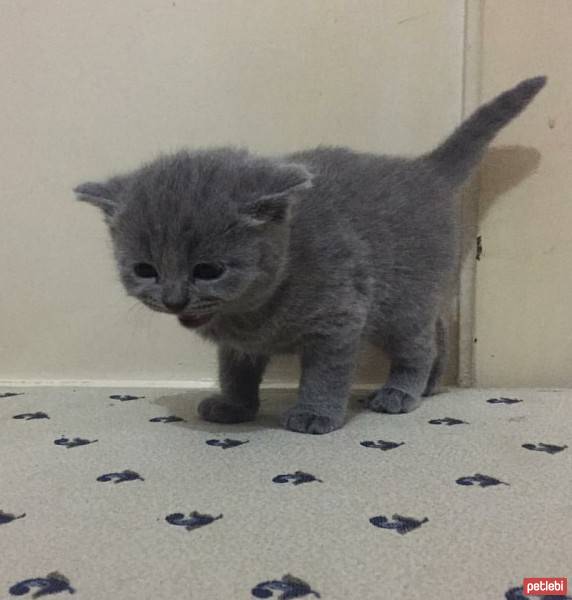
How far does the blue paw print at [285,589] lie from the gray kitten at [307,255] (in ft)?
1.37

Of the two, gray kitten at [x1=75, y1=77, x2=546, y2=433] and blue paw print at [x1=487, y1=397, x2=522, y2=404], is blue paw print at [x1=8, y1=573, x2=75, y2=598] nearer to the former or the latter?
gray kitten at [x1=75, y1=77, x2=546, y2=433]

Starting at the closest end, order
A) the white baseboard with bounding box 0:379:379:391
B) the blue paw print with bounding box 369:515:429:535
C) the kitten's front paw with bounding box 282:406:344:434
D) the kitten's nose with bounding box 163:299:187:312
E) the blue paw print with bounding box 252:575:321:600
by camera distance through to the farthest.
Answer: the blue paw print with bounding box 252:575:321:600
the blue paw print with bounding box 369:515:429:535
the kitten's nose with bounding box 163:299:187:312
the kitten's front paw with bounding box 282:406:344:434
the white baseboard with bounding box 0:379:379:391

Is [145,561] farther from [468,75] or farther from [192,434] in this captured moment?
[468,75]

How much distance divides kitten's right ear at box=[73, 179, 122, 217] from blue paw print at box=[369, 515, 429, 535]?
1.87ft

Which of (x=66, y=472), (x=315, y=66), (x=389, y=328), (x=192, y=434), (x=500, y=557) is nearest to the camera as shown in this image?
(x=500, y=557)

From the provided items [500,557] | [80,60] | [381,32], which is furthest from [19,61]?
[500,557]

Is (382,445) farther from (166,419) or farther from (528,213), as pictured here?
(528,213)

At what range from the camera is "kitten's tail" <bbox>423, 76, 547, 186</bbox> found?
1.19m

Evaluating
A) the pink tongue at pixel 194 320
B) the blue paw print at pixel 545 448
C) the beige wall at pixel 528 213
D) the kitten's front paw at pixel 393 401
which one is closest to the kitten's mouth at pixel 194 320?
the pink tongue at pixel 194 320

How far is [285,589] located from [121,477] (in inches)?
13.1

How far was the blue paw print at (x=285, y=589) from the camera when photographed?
0.53 meters

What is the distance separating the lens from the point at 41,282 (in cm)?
136

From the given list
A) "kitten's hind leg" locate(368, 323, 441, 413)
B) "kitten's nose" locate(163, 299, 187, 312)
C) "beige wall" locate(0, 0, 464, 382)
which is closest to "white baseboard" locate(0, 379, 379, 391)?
"beige wall" locate(0, 0, 464, 382)

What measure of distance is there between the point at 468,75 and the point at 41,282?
97cm
